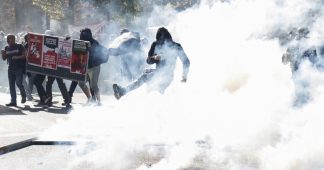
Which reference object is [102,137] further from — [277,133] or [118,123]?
[277,133]

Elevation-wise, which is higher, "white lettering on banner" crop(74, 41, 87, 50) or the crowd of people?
"white lettering on banner" crop(74, 41, 87, 50)

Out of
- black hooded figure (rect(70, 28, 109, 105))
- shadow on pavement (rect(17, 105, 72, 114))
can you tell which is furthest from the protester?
shadow on pavement (rect(17, 105, 72, 114))

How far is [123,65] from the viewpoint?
12016 mm

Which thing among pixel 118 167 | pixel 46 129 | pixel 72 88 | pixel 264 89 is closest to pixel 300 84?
pixel 264 89

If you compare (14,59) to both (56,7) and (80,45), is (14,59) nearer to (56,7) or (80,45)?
(80,45)

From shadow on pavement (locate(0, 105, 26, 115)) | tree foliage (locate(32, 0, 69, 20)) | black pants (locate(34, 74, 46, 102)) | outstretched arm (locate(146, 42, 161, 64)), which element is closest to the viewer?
outstretched arm (locate(146, 42, 161, 64))

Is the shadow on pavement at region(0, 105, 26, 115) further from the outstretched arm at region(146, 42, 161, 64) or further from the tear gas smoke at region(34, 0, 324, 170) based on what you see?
the outstretched arm at region(146, 42, 161, 64)

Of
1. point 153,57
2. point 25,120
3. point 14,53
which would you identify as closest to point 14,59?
point 14,53

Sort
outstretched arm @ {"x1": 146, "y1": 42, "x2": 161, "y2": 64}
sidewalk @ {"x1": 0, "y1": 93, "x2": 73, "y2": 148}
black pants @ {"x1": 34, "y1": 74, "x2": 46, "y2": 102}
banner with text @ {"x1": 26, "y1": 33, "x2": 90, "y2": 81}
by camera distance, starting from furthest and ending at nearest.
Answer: black pants @ {"x1": 34, "y1": 74, "x2": 46, "y2": 102}, banner with text @ {"x1": 26, "y1": 33, "x2": 90, "y2": 81}, outstretched arm @ {"x1": 146, "y1": 42, "x2": 161, "y2": 64}, sidewalk @ {"x1": 0, "y1": 93, "x2": 73, "y2": 148}

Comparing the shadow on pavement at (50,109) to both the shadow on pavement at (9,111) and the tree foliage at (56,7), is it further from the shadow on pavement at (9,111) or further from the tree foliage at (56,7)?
the tree foliage at (56,7)

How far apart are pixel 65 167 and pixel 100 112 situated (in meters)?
3.87

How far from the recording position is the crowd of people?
9398 mm

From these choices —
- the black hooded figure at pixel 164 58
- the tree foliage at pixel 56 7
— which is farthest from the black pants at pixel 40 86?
the tree foliage at pixel 56 7

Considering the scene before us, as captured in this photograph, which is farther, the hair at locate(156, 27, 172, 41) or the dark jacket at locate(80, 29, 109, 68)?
the dark jacket at locate(80, 29, 109, 68)
